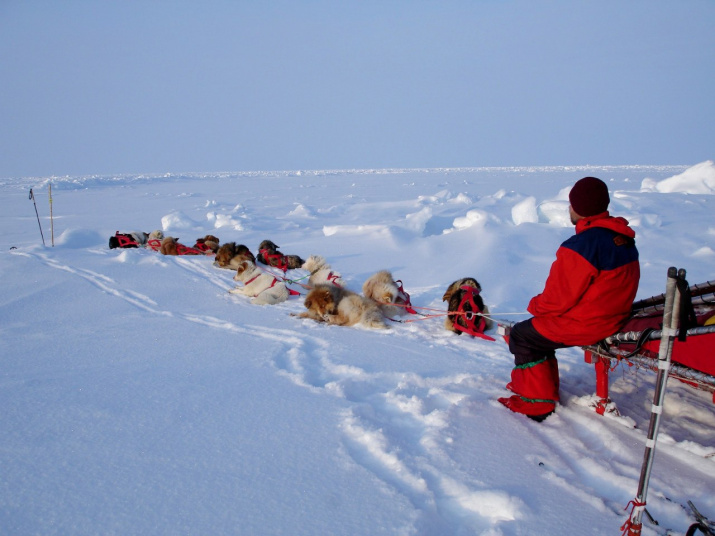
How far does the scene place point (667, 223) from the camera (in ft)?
35.7

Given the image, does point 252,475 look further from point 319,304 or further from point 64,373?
point 319,304

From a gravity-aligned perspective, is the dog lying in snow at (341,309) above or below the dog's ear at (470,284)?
below

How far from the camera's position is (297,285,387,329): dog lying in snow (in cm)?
447

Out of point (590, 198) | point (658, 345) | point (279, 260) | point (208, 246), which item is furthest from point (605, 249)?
point (208, 246)

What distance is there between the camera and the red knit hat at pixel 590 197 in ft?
7.60

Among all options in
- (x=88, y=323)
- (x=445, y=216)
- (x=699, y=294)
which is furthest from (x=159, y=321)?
(x=445, y=216)

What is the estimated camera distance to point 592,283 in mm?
2268

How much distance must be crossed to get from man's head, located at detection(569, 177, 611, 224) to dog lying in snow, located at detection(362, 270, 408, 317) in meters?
2.50

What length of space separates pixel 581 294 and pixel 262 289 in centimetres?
406

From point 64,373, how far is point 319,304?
2301mm

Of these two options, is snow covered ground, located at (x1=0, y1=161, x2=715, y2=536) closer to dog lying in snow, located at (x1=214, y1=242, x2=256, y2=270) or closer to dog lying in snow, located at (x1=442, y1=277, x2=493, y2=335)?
dog lying in snow, located at (x1=442, y1=277, x2=493, y2=335)

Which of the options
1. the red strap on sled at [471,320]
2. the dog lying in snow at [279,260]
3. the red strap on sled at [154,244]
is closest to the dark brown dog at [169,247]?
the red strap on sled at [154,244]

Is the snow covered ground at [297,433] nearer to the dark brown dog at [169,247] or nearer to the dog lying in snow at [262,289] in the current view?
the dog lying in snow at [262,289]

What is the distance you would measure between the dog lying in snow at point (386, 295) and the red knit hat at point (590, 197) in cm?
251
